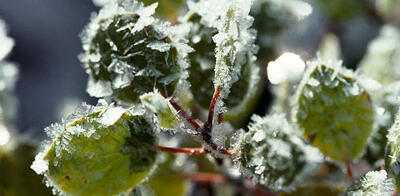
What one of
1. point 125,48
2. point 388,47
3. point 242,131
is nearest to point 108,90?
point 125,48

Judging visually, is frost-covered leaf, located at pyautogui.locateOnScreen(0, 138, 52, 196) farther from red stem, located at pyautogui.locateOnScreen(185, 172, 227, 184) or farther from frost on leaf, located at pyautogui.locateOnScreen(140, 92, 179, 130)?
frost on leaf, located at pyautogui.locateOnScreen(140, 92, 179, 130)

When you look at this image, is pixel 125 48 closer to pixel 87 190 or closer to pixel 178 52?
pixel 178 52

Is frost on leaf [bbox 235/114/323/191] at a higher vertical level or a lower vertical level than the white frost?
higher

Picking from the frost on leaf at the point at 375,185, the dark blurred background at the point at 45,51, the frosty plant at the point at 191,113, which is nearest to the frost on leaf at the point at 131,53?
the frosty plant at the point at 191,113

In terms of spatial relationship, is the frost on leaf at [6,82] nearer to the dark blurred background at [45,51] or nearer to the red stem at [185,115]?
the red stem at [185,115]

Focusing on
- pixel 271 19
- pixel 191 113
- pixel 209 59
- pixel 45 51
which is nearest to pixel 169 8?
pixel 271 19

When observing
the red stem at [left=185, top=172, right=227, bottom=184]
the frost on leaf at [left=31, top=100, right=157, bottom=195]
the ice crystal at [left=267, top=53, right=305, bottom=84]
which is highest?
the ice crystal at [left=267, top=53, right=305, bottom=84]

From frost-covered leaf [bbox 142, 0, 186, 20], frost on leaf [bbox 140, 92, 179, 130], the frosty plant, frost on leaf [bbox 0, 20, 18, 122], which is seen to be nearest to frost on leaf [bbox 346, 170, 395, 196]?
the frosty plant
